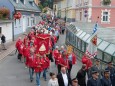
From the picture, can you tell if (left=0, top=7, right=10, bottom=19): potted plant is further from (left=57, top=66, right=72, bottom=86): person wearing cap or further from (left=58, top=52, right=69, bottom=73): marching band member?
(left=57, top=66, right=72, bottom=86): person wearing cap

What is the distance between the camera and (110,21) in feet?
173

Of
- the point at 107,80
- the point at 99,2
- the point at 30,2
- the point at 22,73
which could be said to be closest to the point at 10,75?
the point at 22,73

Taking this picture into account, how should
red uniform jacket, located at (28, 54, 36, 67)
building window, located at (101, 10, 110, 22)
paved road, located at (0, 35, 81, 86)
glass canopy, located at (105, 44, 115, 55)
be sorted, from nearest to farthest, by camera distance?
red uniform jacket, located at (28, 54, 36, 67)
paved road, located at (0, 35, 81, 86)
glass canopy, located at (105, 44, 115, 55)
building window, located at (101, 10, 110, 22)

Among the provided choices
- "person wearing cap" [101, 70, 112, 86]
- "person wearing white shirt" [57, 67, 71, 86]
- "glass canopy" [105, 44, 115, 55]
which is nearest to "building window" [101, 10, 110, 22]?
"glass canopy" [105, 44, 115, 55]

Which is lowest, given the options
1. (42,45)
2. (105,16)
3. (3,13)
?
(42,45)

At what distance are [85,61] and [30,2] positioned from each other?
42.7 metres

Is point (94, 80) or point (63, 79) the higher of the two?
point (94, 80)

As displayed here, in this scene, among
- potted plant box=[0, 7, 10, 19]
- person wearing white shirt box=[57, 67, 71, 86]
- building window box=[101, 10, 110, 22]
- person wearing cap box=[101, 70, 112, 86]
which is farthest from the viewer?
building window box=[101, 10, 110, 22]

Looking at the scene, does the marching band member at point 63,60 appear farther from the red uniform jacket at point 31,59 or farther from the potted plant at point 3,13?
the potted plant at point 3,13

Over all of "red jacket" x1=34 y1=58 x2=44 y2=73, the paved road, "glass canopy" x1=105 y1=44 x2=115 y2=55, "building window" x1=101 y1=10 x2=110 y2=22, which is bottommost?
the paved road

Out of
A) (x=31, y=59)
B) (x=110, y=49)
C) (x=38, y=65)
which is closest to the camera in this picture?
(x=38, y=65)

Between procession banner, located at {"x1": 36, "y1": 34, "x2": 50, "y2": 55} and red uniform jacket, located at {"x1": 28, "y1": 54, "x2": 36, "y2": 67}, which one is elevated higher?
procession banner, located at {"x1": 36, "y1": 34, "x2": 50, "y2": 55}

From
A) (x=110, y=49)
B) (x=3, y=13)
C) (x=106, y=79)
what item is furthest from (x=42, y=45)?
(x=3, y=13)

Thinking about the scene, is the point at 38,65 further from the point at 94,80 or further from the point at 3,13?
the point at 3,13
